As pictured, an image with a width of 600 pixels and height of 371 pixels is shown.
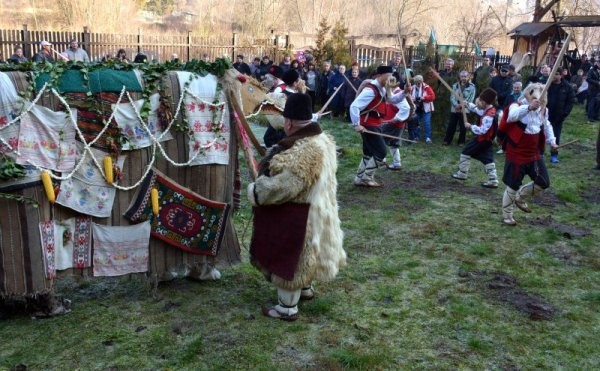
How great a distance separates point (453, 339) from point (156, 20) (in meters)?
38.3

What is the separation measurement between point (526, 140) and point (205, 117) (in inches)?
160

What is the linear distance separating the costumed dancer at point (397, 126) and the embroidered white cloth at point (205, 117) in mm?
5261

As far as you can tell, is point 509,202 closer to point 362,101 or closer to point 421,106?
point 362,101

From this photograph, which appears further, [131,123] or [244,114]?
[244,114]

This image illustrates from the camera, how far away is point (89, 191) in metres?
4.31

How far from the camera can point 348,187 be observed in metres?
8.90

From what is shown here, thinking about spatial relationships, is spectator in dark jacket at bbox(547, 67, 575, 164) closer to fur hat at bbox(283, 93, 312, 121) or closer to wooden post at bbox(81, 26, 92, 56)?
fur hat at bbox(283, 93, 312, 121)

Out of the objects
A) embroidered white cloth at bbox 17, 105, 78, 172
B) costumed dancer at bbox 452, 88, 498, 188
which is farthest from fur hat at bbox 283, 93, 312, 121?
costumed dancer at bbox 452, 88, 498, 188

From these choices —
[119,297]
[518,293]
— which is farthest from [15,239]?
[518,293]

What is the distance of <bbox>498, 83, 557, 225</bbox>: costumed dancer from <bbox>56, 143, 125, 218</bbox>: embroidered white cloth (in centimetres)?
465

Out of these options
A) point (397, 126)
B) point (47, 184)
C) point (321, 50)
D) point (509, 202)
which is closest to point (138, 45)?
point (321, 50)

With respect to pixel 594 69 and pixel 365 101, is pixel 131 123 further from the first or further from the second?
pixel 594 69

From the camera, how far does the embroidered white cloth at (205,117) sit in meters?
4.68

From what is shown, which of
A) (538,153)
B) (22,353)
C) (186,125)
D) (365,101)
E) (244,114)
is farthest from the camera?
(365,101)
